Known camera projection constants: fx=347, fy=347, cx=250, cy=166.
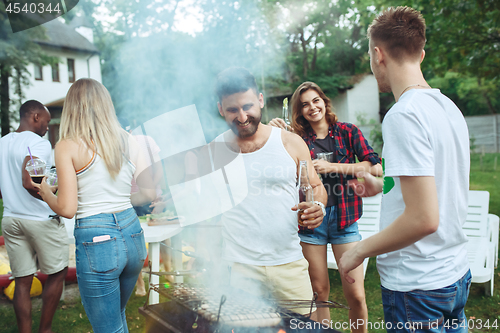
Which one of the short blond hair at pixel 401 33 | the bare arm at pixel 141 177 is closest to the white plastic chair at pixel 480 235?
the short blond hair at pixel 401 33

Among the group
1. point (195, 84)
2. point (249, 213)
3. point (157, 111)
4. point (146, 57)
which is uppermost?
point (146, 57)

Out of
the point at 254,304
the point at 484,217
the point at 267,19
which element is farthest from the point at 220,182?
the point at 267,19

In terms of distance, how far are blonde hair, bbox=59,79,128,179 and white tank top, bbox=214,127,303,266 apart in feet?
2.67

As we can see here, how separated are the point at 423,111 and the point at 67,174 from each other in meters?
1.85

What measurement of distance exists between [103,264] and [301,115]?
198 cm

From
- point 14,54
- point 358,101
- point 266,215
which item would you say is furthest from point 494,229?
point 358,101

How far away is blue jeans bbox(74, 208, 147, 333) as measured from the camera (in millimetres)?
2031

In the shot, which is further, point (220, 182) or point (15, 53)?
point (15, 53)

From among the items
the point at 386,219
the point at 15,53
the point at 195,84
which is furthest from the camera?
the point at 15,53

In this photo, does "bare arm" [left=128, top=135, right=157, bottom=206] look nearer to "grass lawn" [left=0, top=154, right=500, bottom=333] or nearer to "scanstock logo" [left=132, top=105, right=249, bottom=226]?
"scanstock logo" [left=132, top=105, right=249, bottom=226]

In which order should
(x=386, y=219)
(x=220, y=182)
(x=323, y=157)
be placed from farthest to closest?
(x=323, y=157)
(x=220, y=182)
(x=386, y=219)

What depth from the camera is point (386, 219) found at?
4.87 feet

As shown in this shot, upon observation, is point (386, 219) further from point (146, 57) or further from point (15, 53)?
point (15, 53)

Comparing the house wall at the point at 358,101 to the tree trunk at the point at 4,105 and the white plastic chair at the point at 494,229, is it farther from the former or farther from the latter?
the tree trunk at the point at 4,105
